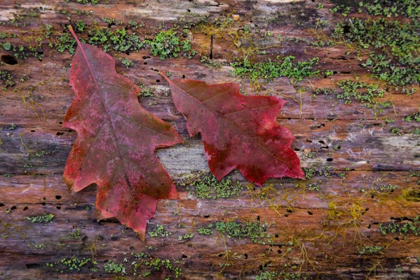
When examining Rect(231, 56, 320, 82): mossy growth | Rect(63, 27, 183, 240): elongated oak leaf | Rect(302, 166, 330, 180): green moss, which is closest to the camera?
Rect(63, 27, 183, 240): elongated oak leaf

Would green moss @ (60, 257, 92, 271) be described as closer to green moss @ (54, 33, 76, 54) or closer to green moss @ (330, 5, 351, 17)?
green moss @ (54, 33, 76, 54)

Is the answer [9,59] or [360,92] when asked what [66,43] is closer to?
[9,59]

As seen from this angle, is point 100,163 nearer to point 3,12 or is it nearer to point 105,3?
point 105,3

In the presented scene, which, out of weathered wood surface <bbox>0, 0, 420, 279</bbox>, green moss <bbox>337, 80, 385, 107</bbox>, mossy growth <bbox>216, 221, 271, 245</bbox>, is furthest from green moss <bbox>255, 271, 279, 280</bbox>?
green moss <bbox>337, 80, 385, 107</bbox>

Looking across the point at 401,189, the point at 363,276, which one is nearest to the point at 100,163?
the point at 363,276

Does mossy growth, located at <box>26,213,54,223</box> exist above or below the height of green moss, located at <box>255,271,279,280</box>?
above
